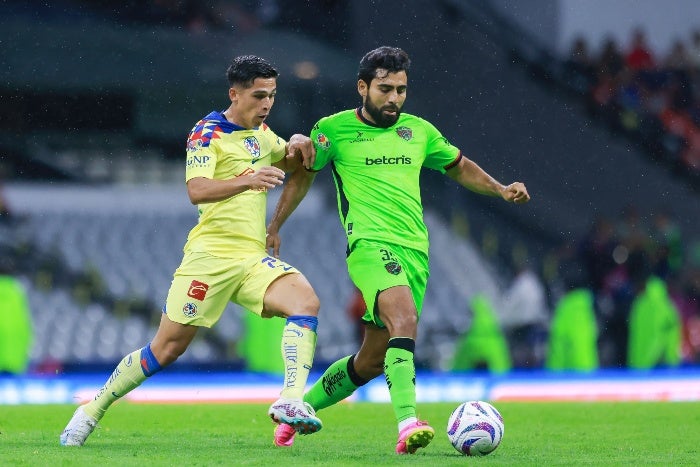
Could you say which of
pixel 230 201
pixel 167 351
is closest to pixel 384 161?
pixel 230 201

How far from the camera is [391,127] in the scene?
7148 millimetres

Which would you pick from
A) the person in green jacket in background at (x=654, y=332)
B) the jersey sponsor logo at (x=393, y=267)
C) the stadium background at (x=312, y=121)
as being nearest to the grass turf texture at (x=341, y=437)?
the jersey sponsor logo at (x=393, y=267)

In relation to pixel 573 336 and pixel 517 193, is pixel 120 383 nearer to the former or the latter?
pixel 517 193

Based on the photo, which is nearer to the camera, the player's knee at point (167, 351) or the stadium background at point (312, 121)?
the player's knee at point (167, 351)

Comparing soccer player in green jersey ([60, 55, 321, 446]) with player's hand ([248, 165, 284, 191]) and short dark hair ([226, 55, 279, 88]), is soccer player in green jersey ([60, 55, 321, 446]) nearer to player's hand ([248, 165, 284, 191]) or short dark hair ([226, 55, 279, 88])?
short dark hair ([226, 55, 279, 88])

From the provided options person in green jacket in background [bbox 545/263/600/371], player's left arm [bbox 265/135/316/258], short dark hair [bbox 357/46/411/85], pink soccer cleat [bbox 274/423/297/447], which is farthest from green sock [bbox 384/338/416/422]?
person in green jacket in background [bbox 545/263/600/371]

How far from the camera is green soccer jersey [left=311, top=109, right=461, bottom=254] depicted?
273 inches

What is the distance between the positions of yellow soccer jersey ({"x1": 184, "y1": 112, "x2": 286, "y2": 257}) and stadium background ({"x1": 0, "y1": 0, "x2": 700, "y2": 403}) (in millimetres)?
11620

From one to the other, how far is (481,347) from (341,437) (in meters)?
8.37

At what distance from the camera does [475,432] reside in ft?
20.9

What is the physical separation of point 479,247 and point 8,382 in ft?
30.1

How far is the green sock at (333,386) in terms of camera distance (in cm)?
732

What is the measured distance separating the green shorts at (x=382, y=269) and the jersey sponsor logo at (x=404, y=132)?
0.61 m

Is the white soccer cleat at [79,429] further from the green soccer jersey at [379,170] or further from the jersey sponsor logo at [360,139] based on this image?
the jersey sponsor logo at [360,139]
